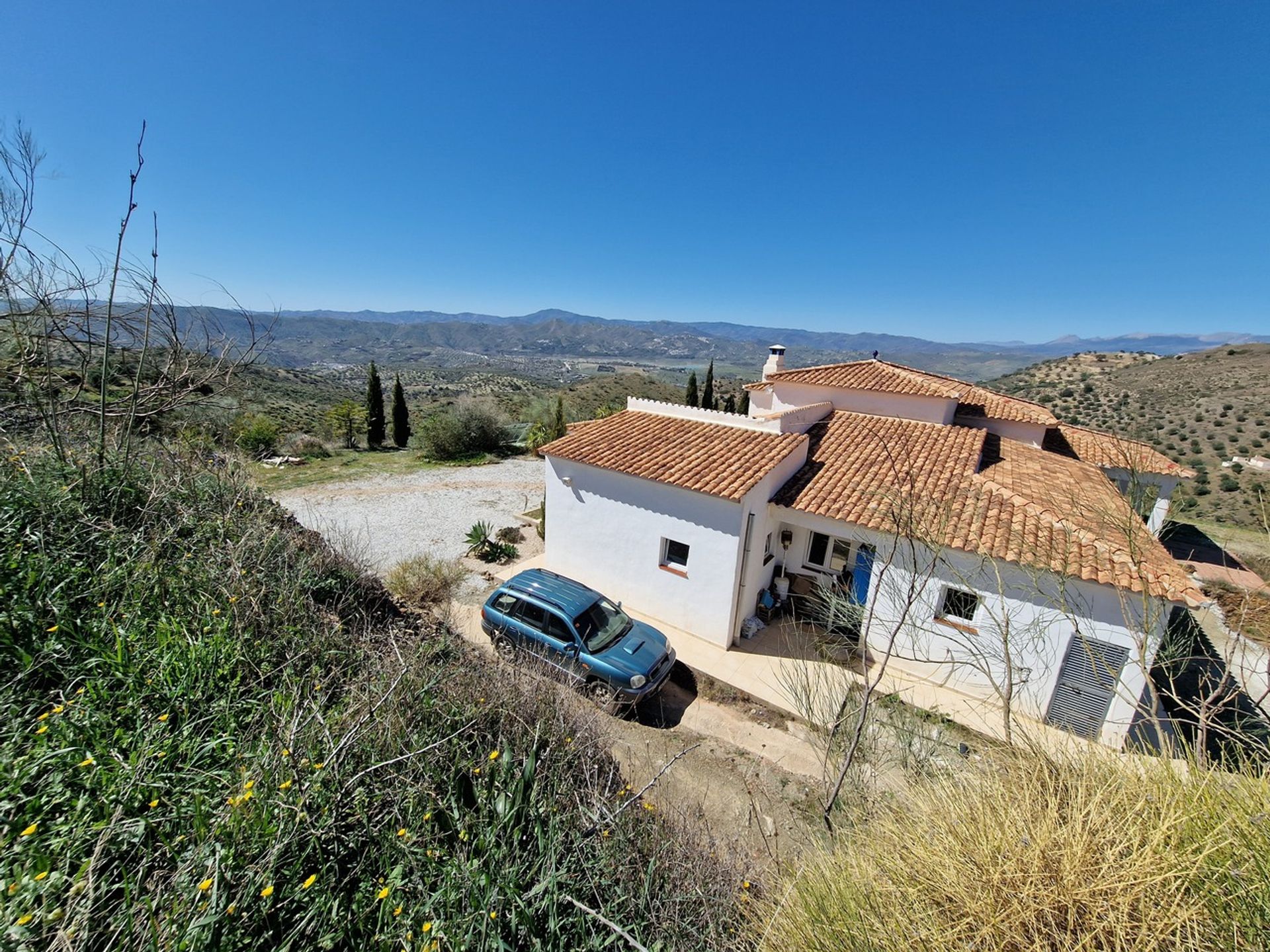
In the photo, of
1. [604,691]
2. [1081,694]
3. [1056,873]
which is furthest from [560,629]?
[1081,694]

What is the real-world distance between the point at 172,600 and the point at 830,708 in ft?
23.9

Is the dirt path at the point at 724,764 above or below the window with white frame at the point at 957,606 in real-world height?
below

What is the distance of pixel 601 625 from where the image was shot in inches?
341

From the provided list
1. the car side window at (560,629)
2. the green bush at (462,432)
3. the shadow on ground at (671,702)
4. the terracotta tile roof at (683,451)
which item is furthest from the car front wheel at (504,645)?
the green bush at (462,432)

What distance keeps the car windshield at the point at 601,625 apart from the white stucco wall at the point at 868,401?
7.70 metres

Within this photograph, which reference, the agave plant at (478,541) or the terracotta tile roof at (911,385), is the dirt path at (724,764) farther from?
the terracotta tile roof at (911,385)

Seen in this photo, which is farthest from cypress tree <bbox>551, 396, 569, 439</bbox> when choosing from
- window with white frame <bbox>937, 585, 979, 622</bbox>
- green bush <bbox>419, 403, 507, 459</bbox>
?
window with white frame <bbox>937, 585, 979, 622</bbox>

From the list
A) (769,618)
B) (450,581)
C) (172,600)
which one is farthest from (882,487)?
(172,600)

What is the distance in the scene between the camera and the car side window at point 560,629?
8.22 m

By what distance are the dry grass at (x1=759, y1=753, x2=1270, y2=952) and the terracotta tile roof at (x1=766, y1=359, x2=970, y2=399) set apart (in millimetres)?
12293

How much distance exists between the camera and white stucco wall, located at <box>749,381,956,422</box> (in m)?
13.3

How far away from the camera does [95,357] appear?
691 cm

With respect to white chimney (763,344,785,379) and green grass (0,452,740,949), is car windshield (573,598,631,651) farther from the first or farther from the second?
white chimney (763,344,785,379)

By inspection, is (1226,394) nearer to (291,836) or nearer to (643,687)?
(643,687)
